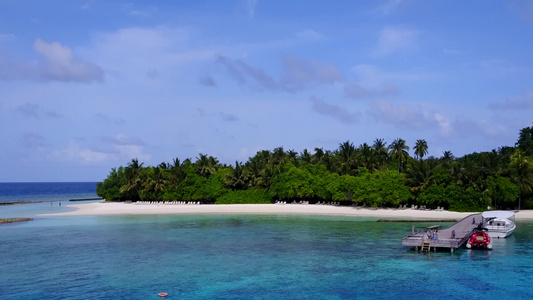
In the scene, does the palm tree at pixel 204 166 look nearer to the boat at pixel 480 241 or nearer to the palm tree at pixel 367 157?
the palm tree at pixel 367 157

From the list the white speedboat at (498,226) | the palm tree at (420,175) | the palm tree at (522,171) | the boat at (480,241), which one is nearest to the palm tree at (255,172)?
the palm tree at (420,175)

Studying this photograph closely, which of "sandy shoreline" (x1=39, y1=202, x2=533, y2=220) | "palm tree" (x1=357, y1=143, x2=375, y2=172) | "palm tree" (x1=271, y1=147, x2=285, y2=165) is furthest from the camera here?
"palm tree" (x1=271, y1=147, x2=285, y2=165)

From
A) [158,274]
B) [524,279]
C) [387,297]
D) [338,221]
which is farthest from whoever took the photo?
[338,221]

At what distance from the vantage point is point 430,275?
3653cm

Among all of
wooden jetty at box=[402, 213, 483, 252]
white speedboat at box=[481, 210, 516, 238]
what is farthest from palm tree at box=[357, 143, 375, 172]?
wooden jetty at box=[402, 213, 483, 252]

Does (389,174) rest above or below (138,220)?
above

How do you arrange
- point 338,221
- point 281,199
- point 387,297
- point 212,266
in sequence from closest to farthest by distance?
point 387,297
point 212,266
point 338,221
point 281,199

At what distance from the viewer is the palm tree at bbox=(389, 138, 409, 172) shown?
104512 millimetres

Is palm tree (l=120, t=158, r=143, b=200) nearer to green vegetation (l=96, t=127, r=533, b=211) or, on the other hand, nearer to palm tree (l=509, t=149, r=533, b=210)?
green vegetation (l=96, t=127, r=533, b=211)

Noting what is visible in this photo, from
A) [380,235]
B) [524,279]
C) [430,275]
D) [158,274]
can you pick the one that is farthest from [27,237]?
[524,279]

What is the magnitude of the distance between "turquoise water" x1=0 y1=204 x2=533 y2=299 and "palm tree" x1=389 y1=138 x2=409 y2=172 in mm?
40532

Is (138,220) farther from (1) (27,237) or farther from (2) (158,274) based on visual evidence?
(2) (158,274)

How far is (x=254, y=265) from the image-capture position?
4038cm

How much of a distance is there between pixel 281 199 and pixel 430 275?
67.0 metres
